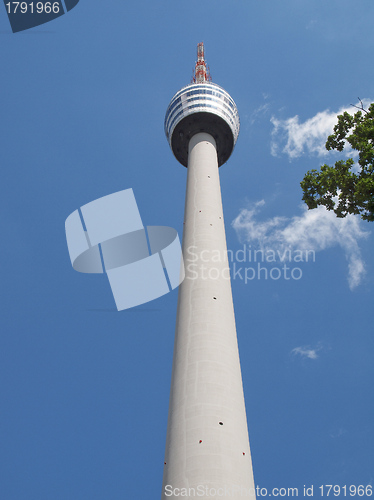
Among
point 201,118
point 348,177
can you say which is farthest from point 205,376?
point 201,118

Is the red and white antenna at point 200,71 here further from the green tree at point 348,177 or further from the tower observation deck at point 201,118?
the green tree at point 348,177

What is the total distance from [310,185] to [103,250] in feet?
96.0

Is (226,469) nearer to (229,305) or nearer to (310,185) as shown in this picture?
(229,305)

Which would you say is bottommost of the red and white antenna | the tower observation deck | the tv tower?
the tv tower

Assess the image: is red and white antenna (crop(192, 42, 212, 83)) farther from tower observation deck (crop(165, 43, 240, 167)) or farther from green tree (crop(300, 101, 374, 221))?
green tree (crop(300, 101, 374, 221))

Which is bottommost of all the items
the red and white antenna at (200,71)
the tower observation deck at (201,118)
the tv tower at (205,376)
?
the tv tower at (205,376)

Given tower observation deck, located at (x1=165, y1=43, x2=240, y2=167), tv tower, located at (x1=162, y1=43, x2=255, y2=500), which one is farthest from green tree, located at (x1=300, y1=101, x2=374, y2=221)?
tower observation deck, located at (x1=165, y1=43, x2=240, y2=167)

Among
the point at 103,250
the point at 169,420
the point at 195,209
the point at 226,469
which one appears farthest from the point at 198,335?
the point at 103,250

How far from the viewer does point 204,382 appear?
1072 inches

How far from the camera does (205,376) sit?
27594 mm

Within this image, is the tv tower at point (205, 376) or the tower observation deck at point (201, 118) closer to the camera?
the tv tower at point (205, 376)

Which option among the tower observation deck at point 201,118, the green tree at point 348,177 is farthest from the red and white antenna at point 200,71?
the green tree at point 348,177

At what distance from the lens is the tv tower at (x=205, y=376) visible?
2247cm

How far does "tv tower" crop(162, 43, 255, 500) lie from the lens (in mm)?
22469
